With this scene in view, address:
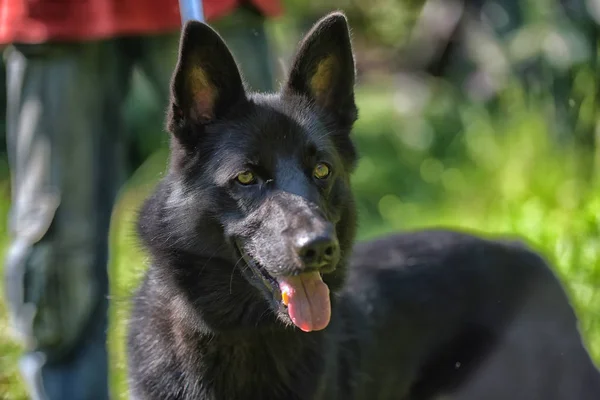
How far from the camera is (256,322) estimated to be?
2.58 metres

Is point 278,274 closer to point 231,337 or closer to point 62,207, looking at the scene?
point 231,337

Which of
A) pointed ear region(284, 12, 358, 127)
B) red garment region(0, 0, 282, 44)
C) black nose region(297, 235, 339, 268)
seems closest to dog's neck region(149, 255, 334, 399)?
black nose region(297, 235, 339, 268)

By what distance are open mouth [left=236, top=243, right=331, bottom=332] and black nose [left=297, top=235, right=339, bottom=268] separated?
0.30ft

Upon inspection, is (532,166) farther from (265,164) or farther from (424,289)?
(265,164)

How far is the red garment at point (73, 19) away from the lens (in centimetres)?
295

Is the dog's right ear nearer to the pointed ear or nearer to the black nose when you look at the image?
the pointed ear

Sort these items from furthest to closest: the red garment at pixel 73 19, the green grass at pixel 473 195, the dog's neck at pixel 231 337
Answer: the green grass at pixel 473 195 < the red garment at pixel 73 19 < the dog's neck at pixel 231 337

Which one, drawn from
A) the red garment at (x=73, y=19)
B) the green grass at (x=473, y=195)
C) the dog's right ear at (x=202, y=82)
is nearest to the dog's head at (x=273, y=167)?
the dog's right ear at (x=202, y=82)

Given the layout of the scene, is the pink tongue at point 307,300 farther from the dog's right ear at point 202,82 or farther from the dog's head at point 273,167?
the dog's right ear at point 202,82

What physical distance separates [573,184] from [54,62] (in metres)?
3.60

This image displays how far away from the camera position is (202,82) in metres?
2.56

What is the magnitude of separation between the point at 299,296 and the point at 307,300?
0.03 m

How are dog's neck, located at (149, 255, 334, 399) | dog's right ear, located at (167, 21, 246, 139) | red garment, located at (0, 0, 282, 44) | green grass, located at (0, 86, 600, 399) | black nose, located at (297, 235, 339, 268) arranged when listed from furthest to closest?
1. green grass, located at (0, 86, 600, 399)
2. red garment, located at (0, 0, 282, 44)
3. dog's neck, located at (149, 255, 334, 399)
4. dog's right ear, located at (167, 21, 246, 139)
5. black nose, located at (297, 235, 339, 268)

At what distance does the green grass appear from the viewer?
13.8 feet
